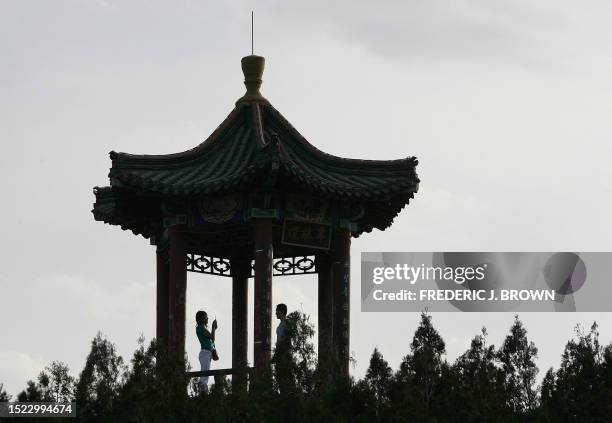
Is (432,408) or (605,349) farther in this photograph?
(605,349)

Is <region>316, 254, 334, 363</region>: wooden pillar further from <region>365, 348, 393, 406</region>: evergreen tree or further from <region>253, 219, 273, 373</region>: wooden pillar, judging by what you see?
A: <region>365, 348, 393, 406</region>: evergreen tree

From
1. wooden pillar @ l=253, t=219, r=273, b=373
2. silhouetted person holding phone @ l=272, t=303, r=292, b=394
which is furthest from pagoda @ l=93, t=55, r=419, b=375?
silhouetted person holding phone @ l=272, t=303, r=292, b=394

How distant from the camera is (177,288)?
33.8 meters

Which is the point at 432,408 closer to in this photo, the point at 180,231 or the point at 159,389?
the point at 159,389

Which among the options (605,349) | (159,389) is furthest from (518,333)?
(159,389)

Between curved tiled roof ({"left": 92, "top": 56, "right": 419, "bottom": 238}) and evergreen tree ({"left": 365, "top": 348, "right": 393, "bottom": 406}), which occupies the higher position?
curved tiled roof ({"left": 92, "top": 56, "right": 419, "bottom": 238})

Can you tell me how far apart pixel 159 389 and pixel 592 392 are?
684cm

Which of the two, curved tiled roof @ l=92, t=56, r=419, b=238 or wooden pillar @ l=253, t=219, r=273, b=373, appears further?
curved tiled roof @ l=92, t=56, r=419, b=238

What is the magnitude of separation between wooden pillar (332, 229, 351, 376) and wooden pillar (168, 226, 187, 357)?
2.91 m

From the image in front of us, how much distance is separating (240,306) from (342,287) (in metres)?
3.57

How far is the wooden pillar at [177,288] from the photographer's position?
33.5 metres

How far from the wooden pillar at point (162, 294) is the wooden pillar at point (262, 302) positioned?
2.69 metres

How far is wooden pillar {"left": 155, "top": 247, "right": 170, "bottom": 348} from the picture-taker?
116ft

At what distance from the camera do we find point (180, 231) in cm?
3444
